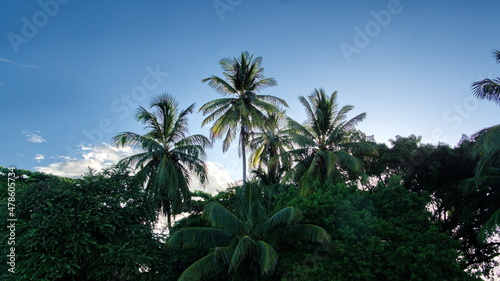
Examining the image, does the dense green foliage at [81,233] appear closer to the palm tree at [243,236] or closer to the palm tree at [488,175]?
the palm tree at [243,236]

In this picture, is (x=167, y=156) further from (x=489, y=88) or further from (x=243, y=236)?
(x=489, y=88)

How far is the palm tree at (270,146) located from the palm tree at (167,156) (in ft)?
12.0

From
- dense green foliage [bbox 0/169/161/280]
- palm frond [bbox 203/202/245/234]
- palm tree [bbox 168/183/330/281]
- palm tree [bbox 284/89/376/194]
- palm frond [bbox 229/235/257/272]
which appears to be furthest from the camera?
palm tree [bbox 284/89/376/194]

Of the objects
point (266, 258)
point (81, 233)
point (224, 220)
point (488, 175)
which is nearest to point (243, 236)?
point (224, 220)

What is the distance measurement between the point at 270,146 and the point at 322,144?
4.75 meters

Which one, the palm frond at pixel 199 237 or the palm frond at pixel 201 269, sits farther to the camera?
the palm frond at pixel 199 237

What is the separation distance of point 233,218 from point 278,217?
206 centimetres

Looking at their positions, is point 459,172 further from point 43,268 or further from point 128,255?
point 43,268

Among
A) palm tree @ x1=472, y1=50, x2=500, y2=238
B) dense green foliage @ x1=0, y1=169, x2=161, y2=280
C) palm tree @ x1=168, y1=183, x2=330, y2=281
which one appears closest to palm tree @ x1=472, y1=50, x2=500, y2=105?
palm tree @ x1=472, y1=50, x2=500, y2=238

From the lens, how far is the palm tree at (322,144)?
16.9 meters

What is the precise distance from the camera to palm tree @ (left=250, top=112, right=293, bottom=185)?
2133 centimetres

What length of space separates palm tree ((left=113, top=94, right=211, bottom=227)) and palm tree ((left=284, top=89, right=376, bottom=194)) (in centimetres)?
549

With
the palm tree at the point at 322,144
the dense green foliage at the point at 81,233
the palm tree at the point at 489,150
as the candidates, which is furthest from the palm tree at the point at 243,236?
the palm tree at the point at 489,150

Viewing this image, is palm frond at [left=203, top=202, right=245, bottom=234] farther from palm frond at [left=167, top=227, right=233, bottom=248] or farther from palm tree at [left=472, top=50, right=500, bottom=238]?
palm tree at [left=472, top=50, right=500, bottom=238]
